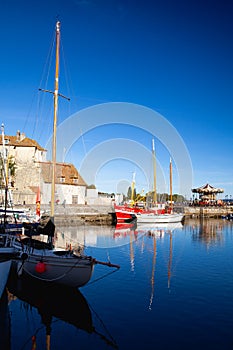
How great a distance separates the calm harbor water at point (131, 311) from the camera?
1071 cm

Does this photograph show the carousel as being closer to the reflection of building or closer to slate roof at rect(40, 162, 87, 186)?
the reflection of building

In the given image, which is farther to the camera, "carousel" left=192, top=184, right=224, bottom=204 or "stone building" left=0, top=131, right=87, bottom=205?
"carousel" left=192, top=184, right=224, bottom=204

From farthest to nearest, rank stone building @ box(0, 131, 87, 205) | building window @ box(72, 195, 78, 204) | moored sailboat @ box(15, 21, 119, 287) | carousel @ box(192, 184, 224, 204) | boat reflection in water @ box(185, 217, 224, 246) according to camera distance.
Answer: carousel @ box(192, 184, 224, 204), building window @ box(72, 195, 78, 204), stone building @ box(0, 131, 87, 205), boat reflection in water @ box(185, 217, 224, 246), moored sailboat @ box(15, 21, 119, 287)

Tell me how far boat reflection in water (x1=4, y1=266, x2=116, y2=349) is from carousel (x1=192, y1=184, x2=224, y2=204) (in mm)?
87461

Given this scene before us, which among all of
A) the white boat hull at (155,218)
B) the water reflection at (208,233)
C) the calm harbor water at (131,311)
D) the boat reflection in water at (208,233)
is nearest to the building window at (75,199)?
the white boat hull at (155,218)

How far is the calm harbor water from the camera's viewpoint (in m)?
10.7

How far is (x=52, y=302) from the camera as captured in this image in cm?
1412

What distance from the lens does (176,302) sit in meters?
14.7

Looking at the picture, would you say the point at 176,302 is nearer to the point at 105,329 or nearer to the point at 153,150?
the point at 105,329

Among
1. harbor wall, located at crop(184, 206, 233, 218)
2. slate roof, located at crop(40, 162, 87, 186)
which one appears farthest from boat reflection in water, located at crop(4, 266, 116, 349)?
harbor wall, located at crop(184, 206, 233, 218)

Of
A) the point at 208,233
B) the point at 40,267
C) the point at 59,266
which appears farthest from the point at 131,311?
the point at 208,233

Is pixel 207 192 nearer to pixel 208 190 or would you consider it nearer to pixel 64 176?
pixel 208 190

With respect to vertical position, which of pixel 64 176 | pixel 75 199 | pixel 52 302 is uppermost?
pixel 64 176

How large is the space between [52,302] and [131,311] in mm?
3777
